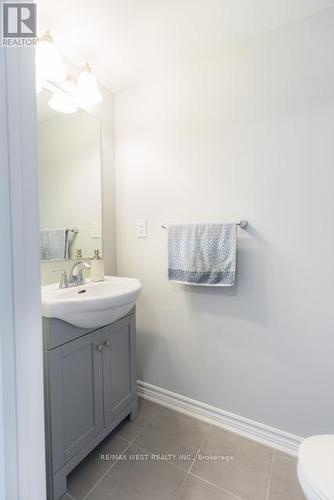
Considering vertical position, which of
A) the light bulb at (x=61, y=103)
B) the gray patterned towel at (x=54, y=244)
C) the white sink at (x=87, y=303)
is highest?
the light bulb at (x=61, y=103)

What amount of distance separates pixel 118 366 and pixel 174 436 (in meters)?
0.51

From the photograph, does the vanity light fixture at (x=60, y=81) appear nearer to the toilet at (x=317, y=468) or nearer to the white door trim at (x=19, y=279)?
the white door trim at (x=19, y=279)

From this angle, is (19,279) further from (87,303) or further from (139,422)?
(139,422)

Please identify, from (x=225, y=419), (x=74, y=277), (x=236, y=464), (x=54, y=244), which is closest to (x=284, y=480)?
(x=236, y=464)

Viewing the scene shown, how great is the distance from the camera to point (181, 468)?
45.4 inches

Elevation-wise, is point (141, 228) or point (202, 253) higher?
point (141, 228)

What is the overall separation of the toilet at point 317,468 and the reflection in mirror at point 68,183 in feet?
4.55

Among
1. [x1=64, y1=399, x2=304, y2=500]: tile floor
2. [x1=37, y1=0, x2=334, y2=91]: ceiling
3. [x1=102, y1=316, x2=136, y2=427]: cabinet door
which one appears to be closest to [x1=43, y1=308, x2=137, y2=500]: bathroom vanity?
[x1=102, y1=316, x2=136, y2=427]: cabinet door

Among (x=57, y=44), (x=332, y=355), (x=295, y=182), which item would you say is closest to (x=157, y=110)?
(x=57, y=44)

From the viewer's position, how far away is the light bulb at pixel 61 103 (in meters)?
1.33

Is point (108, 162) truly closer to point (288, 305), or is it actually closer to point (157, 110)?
point (157, 110)

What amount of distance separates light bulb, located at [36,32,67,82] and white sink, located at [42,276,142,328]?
3.65 feet

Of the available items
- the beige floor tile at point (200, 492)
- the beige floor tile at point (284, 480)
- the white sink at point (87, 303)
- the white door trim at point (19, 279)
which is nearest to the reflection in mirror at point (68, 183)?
the white sink at point (87, 303)

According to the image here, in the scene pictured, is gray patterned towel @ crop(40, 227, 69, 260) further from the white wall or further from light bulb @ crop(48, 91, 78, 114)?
light bulb @ crop(48, 91, 78, 114)
